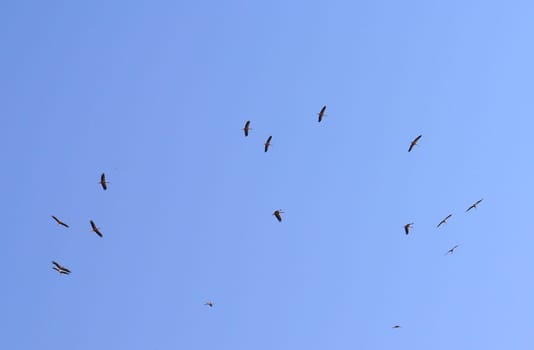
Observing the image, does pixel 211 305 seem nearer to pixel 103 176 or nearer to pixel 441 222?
pixel 103 176

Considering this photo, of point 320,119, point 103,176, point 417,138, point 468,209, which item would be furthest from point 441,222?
point 103,176

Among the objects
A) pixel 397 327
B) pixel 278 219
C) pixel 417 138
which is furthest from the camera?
pixel 397 327

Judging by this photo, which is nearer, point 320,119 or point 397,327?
point 320,119

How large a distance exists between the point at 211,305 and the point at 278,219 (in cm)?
2874

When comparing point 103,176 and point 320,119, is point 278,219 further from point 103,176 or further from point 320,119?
point 103,176

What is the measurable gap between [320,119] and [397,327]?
33.2 meters

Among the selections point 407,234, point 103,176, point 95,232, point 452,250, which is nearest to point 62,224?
point 95,232

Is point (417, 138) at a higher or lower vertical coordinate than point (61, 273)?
higher

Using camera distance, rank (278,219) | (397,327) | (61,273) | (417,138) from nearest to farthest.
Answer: (278,219) < (61,273) < (417,138) < (397,327)

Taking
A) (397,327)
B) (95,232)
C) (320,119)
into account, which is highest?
(320,119)

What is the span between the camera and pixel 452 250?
4168 inches

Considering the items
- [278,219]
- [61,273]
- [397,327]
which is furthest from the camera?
[397,327]

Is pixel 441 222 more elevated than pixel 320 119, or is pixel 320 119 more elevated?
pixel 320 119

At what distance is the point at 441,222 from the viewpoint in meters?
103
